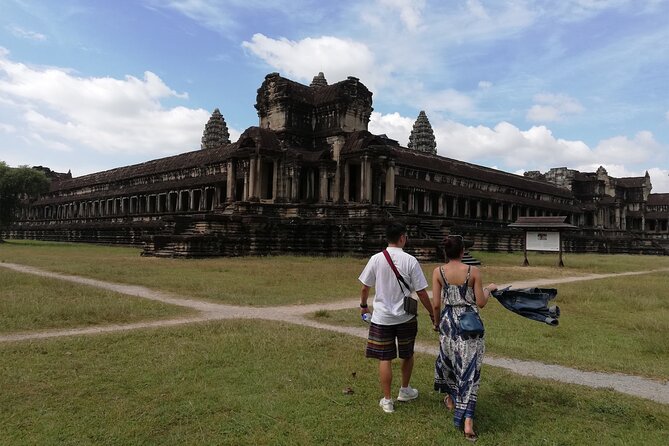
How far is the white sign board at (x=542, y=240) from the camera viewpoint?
94.9 feet

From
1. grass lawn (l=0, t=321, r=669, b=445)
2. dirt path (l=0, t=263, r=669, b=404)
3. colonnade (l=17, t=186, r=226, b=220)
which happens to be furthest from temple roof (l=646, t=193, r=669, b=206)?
grass lawn (l=0, t=321, r=669, b=445)

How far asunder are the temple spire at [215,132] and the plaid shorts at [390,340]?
243 feet

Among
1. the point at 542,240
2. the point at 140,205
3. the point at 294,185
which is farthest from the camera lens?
the point at 140,205

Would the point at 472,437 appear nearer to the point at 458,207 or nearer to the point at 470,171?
the point at 458,207

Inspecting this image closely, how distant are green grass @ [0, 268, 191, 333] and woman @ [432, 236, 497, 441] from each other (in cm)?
726

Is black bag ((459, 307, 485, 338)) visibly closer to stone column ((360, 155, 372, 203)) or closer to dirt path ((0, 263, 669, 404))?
dirt path ((0, 263, 669, 404))

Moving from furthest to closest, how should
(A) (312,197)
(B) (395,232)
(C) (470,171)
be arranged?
(C) (470,171)
(A) (312,197)
(B) (395,232)

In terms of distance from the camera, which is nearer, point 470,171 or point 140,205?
point 140,205

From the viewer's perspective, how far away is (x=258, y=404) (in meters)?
5.42

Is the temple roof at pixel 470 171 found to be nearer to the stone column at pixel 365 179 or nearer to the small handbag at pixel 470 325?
the stone column at pixel 365 179

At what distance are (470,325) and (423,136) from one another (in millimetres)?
78301

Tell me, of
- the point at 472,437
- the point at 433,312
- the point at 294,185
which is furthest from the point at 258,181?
the point at 472,437

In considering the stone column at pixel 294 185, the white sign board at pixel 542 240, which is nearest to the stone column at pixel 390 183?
the stone column at pixel 294 185

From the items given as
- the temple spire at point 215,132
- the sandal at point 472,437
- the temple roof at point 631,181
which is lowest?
the sandal at point 472,437
